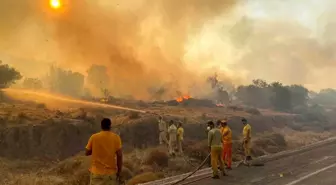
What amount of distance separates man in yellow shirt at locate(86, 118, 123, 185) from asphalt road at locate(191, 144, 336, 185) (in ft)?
18.3

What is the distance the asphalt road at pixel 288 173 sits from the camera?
11.6 meters

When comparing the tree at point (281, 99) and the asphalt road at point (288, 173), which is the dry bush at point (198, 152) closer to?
the asphalt road at point (288, 173)

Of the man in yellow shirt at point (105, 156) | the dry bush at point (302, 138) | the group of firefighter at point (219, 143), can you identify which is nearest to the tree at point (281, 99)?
the dry bush at point (302, 138)

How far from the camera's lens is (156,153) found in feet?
51.0

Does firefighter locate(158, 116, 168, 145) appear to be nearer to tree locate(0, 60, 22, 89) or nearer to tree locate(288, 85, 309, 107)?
tree locate(0, 60, 22, 89)

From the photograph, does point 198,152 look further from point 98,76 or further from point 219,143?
point 98,76

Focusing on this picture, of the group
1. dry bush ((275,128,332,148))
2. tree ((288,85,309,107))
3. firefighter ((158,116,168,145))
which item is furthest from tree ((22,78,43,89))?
tree ((288,85,309,107))

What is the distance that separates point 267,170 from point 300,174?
4.06 ft

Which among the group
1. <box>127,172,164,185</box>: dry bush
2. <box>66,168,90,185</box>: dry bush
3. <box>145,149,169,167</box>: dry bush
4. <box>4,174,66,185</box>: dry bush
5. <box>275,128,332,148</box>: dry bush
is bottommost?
<box>4,174,66,185</box>: dry bush

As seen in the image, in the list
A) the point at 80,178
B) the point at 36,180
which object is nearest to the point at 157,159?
the point at 80,178

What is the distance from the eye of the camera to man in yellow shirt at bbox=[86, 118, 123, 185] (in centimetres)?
623

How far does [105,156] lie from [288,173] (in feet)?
28.9

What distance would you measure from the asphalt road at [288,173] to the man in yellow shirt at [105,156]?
5.59 metres

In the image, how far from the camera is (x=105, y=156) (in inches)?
245
